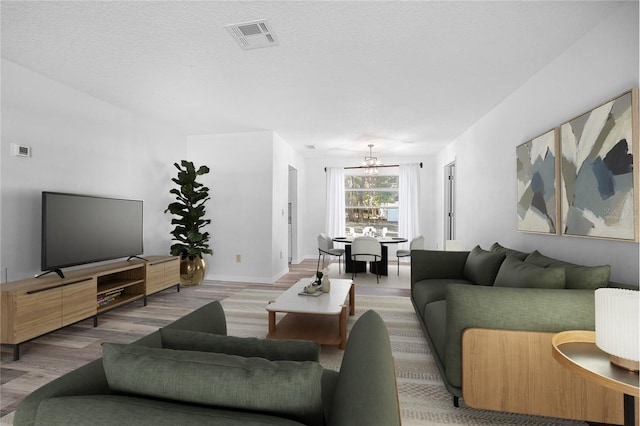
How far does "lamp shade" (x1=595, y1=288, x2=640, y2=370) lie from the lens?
1.19 meters

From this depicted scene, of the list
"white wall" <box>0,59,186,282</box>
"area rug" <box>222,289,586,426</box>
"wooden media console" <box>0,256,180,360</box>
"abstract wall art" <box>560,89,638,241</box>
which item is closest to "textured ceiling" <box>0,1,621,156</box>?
"white wall" <box>0,59,186,282</box>

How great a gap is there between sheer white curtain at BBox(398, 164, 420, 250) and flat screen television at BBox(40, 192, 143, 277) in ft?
18.5

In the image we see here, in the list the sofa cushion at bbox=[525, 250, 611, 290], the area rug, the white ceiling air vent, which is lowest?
the area rug

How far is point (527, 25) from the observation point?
232 cm

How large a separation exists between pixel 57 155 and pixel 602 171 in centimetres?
498

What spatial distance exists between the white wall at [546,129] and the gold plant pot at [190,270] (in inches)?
175

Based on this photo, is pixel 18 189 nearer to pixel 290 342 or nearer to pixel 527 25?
pixel 290 342

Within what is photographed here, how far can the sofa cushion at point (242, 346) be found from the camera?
3.69 feet

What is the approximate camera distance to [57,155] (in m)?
3.37

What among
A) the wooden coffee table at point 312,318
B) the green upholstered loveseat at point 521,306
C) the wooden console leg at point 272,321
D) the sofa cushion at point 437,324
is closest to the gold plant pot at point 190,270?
the wooden coffee table at point 312,318

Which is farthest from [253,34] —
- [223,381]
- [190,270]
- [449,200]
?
[449,200]

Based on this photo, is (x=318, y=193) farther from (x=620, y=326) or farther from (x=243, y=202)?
(x=620, y=326)

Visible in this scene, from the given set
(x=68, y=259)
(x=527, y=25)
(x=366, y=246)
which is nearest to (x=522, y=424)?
(x=527, y=25)

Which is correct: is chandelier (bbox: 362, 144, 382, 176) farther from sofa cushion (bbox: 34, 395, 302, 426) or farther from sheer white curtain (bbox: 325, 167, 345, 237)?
sofa cushion (bbox: 34, 395, 302, 426)
